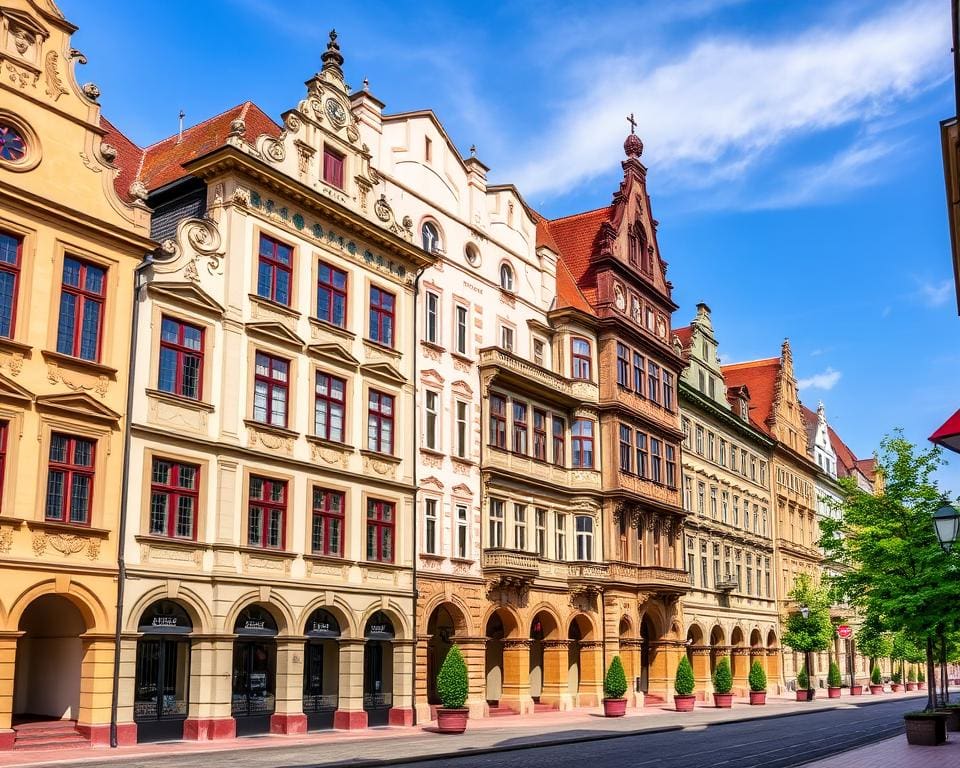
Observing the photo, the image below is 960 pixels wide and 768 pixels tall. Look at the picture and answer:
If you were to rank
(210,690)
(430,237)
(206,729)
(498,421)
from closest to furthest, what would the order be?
(206,729)
(210,690)
(430,237)
(498,421)

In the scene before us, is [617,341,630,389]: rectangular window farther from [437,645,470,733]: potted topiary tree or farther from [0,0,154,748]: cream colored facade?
[0,0,154,748]: cream colored facade

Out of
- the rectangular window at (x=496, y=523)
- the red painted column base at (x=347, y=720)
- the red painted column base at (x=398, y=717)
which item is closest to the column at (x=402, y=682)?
the red painted column base at (x=398, y=717)

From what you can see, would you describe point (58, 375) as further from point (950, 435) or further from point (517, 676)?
point (517, 676)

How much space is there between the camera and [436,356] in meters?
41.3

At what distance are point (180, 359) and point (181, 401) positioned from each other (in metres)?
1.25

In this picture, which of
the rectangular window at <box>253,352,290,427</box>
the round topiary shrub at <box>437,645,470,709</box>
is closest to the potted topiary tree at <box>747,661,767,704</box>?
the round topiary shrub at <box>437,645,470,709</box>

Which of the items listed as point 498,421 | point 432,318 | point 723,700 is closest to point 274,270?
point 432,318

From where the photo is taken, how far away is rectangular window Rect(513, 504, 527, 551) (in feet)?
147

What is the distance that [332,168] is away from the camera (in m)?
36.9

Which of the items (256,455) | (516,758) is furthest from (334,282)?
(516,758)

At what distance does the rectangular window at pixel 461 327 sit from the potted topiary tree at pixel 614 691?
46.9ft

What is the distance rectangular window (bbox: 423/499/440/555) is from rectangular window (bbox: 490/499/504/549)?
3.86 meters

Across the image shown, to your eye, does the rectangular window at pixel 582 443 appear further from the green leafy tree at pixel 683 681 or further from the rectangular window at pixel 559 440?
the green leafy tree at pixel 683 681

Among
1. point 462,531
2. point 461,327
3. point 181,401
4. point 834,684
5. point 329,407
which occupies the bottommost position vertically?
point 834,684
